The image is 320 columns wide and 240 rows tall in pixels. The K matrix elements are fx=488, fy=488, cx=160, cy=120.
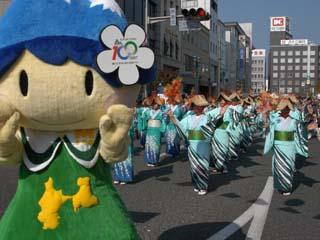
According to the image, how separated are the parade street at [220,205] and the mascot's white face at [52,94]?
8.18 ft

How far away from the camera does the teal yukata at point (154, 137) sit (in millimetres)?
10828

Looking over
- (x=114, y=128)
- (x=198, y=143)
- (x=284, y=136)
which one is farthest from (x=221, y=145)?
(x=114, y=128)

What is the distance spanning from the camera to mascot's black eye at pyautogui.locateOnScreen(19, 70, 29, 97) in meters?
3.22

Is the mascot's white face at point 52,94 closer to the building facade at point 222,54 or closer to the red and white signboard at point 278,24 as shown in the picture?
the building facade at point 222,54

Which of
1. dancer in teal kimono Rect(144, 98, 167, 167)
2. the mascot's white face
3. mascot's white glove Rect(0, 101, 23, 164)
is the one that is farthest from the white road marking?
dancer in teal kimono Rect(144, 98, 167, 167)

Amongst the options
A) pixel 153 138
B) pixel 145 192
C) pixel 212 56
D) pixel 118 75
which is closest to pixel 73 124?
pixel 118 75

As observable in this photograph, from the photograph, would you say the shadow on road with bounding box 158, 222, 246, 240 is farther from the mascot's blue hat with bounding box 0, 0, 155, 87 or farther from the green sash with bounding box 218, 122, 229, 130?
the green sash with bounding box 218, 122, 229, 130

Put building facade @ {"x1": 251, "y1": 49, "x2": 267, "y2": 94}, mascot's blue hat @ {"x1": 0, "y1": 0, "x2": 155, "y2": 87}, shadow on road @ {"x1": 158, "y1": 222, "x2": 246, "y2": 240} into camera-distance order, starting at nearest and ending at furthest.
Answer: mascot's blue hat @ {"x1": 0, "y1": 0, "x2": 155, "y2": 87} → shadow on road @ {"x1": 158, "y1": 222, "x2": 246, "y2": 240} → building facade @ {"x1": 251, "y1": 49, "x2": 267, "y2": 94}

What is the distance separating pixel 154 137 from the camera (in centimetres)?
1097

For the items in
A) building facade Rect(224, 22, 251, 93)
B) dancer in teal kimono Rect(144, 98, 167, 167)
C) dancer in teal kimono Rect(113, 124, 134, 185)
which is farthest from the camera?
building facade Rect(224, 22, 251, 93)

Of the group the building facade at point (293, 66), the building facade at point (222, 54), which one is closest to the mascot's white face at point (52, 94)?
the building facade at point (222, 54)

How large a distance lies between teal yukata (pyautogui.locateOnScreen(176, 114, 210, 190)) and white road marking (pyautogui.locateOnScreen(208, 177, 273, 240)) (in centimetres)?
95

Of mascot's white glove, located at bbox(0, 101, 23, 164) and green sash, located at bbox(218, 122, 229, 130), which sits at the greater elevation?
mascot's white glove, located at bbox(0, 101, 23, 164)

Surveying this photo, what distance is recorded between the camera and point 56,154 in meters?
3.34
